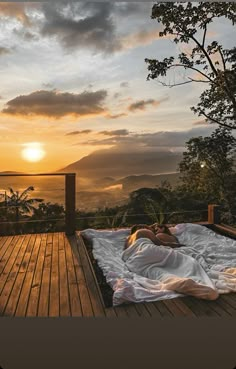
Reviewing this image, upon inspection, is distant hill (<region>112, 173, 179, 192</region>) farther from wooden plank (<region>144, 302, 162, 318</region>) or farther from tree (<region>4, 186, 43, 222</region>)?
wooden plank (<region>144, 302, 162, 318</region>)

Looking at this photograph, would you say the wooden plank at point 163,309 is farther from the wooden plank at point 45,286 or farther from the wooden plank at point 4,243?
the wooden plank at point 4,243

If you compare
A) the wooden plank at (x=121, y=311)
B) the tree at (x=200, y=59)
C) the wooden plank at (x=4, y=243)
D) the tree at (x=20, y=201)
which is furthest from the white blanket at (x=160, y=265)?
the tree at (x=200, y=59)

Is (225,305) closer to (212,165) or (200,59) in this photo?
(212,165)

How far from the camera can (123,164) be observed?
21.2ft

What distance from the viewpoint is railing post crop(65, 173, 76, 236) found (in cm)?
478

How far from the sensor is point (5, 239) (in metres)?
4.56

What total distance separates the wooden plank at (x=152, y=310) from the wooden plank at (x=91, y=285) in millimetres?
306

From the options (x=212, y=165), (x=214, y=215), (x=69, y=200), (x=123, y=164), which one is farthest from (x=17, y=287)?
(x=123, y=164)

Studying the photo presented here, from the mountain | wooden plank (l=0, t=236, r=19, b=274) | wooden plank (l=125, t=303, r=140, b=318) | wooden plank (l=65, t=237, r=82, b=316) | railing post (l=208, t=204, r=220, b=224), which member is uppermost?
the mountain

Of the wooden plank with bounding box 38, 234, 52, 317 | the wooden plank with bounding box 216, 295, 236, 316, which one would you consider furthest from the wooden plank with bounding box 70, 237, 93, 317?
the wooden plank with bounding box 216, 295, 236, 316

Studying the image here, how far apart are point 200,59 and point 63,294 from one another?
389 centimetres

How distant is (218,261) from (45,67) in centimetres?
296

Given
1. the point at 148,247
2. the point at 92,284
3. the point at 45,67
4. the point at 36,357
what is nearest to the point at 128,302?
the point at 92,284

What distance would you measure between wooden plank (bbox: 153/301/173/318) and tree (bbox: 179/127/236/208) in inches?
136
